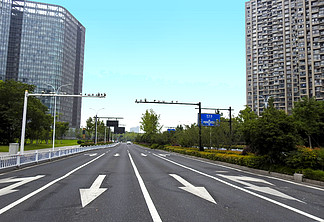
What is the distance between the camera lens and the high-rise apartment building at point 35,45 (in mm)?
125688

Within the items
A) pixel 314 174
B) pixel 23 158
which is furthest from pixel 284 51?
pixel 23 158

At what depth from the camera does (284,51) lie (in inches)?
3853

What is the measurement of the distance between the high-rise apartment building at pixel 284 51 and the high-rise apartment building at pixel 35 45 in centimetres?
9577

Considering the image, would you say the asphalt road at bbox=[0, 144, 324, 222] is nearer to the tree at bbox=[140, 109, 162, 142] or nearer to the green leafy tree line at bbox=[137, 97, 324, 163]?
the green leafy tree line at bbox=[137, 97, 324, 163]

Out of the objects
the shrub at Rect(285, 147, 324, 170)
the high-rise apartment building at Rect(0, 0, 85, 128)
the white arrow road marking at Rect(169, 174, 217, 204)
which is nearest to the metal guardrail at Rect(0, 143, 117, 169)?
the white arrow road marking at Rect(169, 174, 217, 204)

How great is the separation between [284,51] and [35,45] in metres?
120

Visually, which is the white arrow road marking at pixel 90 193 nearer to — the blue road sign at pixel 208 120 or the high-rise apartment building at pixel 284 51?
the blue road sign at pixel 208 120

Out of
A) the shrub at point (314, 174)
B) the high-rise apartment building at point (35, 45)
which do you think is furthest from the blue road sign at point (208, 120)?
the high-rise apartment building at point (35, 45)

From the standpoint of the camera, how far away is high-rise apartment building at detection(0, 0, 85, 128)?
126m

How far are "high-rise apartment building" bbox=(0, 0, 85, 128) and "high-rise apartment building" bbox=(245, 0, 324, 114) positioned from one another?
95.8m

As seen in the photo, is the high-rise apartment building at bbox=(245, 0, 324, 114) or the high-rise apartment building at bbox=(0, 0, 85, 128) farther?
the high-rise apartment building at bbox=(0, 0, 85, 128)

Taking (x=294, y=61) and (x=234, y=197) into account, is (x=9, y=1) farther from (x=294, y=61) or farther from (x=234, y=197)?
(x=234, y=197)

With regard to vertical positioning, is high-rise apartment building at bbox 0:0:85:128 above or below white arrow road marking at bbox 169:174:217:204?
above

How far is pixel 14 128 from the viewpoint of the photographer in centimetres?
4566
